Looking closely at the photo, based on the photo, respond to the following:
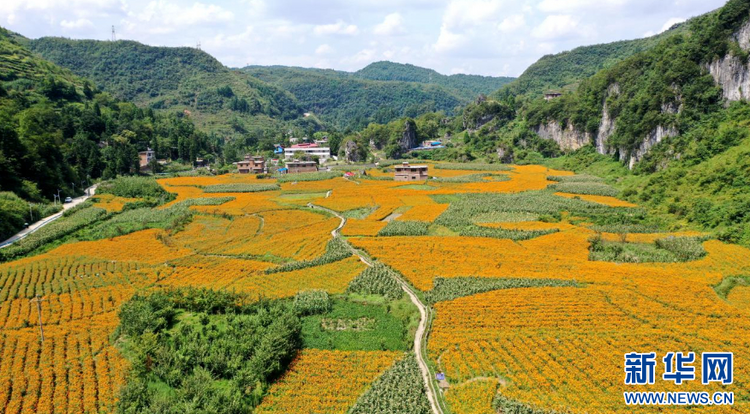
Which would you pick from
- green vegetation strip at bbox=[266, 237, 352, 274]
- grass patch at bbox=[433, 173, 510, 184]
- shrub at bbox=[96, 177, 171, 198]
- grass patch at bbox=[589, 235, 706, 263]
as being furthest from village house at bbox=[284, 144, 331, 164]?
grass patch at bbox=[589, 235, 706, 263]

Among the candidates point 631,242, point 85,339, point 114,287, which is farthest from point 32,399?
point 631,242

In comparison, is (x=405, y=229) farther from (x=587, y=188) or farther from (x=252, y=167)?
(x=252, y=167)

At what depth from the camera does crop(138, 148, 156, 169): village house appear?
93525mm

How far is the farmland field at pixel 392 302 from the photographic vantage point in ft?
59.1

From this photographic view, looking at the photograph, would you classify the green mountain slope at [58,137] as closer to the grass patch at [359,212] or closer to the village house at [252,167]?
the village house at [252,167]

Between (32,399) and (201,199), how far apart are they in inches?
1698

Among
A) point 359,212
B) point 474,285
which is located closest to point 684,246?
point 474,285

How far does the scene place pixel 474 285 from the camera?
1105 inches

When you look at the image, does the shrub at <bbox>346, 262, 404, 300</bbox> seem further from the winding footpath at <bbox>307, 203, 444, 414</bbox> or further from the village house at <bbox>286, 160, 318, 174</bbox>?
the village house at <bbox>286, 160, 318, 174</bbox>

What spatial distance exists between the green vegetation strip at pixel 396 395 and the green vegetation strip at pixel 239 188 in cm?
5427

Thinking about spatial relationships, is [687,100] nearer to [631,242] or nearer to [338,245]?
[631,242]

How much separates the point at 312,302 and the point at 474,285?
1065 cm

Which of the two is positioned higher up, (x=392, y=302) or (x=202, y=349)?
(x=202, y=349)

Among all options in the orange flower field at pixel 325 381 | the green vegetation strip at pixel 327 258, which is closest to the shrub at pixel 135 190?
the green vegetation strip at pixel 327 258
